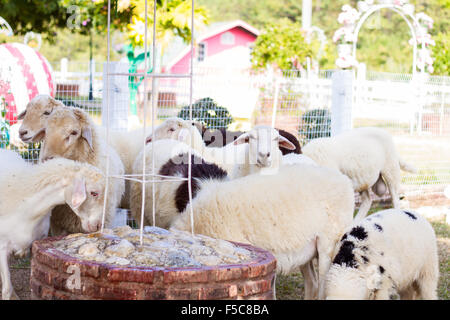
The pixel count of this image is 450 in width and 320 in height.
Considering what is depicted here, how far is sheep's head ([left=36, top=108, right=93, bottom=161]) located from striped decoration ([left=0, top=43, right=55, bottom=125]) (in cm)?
258

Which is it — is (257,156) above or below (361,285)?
above

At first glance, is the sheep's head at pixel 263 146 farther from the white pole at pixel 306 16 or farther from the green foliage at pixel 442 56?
the white pole at pixel 306 16

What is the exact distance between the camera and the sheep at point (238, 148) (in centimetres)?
557

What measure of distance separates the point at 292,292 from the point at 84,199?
2.11 metres

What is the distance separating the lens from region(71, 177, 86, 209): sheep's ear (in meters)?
4.11

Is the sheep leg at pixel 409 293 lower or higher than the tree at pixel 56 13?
lower

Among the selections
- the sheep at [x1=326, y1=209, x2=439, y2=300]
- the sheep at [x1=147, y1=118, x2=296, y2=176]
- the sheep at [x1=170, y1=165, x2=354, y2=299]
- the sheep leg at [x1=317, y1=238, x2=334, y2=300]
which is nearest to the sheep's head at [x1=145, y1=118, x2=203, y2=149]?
the sheep at [x1=147, y1=118, x2=296, y2=176]

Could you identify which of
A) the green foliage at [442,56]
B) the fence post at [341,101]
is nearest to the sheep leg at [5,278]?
the fence post at [341,101]

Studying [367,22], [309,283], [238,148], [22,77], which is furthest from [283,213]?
[367,22]

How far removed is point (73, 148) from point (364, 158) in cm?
388

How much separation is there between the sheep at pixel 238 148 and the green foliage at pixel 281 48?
11.7 meters

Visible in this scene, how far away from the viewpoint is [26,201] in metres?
4.24
